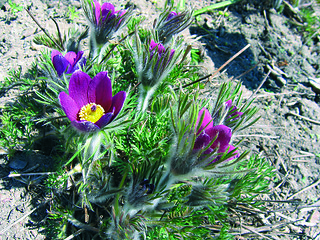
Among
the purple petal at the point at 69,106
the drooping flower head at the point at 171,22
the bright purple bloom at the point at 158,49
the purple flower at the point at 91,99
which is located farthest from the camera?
the drooping flower head at the point at 171,22

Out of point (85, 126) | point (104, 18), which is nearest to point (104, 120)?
point (85, 126)

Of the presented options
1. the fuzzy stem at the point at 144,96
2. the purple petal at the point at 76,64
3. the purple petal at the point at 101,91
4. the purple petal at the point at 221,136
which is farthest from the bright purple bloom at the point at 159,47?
the purple petal at the point at 221,136

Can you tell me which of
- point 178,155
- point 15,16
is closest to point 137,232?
point 178,155

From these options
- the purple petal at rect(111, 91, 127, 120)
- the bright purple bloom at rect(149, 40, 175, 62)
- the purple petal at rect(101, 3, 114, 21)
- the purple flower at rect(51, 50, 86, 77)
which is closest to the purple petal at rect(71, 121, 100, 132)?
the purple petal at rect(111, 91, 127, 120)

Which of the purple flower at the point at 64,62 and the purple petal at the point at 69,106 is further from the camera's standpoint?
the purple flower at the point at 64,62

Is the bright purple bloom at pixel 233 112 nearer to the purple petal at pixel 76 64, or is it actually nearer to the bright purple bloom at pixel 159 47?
the bright purple bloom at pixel 159 47

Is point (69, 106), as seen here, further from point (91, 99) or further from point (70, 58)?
point (70, 58)

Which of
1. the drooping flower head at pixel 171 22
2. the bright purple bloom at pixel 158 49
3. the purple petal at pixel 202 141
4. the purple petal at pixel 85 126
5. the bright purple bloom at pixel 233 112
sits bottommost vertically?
the purple petal at pixel 85 126
